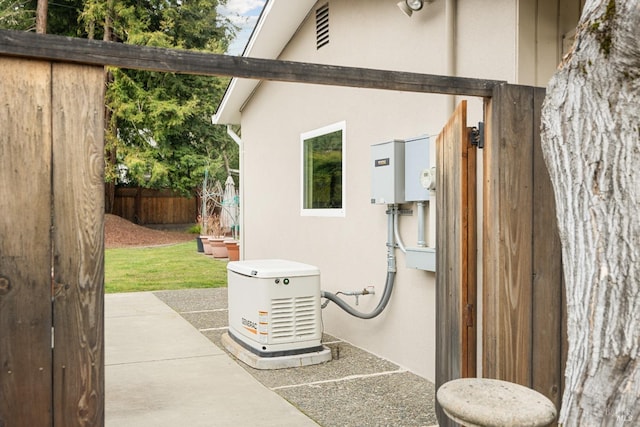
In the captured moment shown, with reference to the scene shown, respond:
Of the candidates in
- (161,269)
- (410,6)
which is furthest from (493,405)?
(161,269)

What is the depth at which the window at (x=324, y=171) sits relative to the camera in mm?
5816

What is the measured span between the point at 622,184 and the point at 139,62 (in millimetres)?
1695

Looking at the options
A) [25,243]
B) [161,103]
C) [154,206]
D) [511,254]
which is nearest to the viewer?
[25,243]

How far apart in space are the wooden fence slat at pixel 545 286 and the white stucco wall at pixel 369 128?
0.96 meters

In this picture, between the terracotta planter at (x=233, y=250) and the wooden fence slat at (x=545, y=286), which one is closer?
the wooden fence slat at (x=545, y=286)

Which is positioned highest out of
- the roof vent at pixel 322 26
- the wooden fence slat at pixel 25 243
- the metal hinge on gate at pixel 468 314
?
the roof vent at pixel 322 26

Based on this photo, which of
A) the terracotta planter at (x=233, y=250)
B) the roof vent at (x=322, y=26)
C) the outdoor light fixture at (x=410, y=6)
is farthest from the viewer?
the terracotta planter at (x=233, y=250)

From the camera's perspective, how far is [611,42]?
178 cm

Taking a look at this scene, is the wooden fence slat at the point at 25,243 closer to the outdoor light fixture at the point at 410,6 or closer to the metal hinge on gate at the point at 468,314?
the metal hinge on gate at the point at 468,314

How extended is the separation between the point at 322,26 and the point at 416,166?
7.75 feet

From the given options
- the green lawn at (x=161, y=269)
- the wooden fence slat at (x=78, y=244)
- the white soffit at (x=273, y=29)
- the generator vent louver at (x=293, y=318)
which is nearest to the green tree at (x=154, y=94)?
the green lawn at (x=161, y=269)

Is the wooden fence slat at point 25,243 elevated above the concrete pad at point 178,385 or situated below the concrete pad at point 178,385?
above

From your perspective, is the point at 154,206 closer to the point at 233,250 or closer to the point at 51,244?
the point at 233,250

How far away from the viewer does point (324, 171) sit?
617cm
